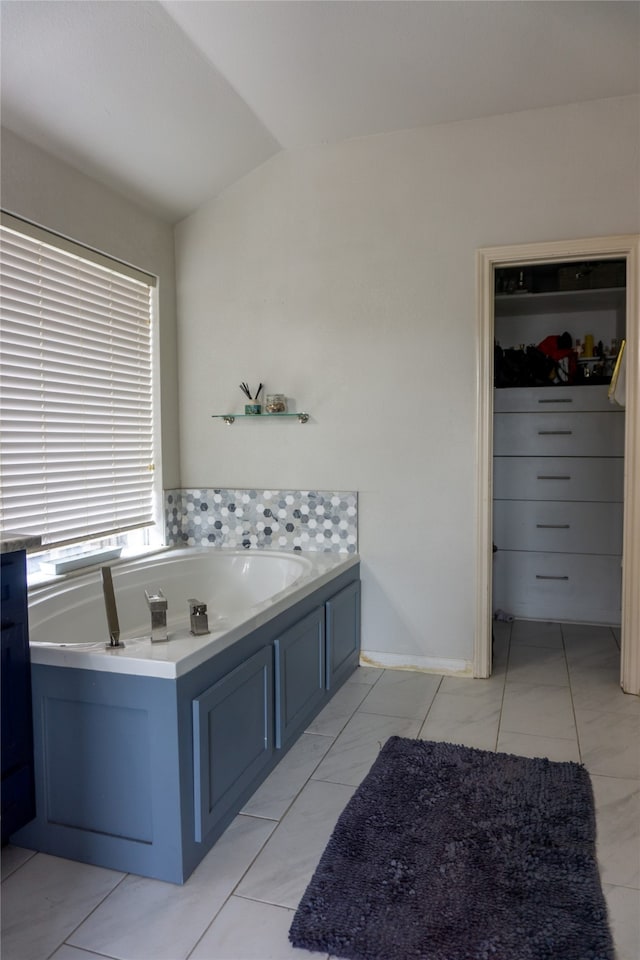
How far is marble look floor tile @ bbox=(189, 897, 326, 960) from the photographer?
152cm

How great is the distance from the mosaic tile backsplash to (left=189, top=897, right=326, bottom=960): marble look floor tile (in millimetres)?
1935

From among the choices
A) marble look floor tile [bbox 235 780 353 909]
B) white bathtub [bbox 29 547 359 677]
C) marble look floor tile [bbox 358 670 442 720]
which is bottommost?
marble look floor tile [bbox 358 670 442 720]

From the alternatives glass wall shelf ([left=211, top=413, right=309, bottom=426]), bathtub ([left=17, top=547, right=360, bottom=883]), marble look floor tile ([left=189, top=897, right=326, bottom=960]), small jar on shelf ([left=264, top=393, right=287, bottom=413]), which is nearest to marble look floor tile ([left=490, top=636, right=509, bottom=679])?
bathtub ([left=17, top=547, right=360, bottom=883])

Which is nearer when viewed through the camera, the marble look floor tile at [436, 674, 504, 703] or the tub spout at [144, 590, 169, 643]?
the tub spout at [144, 590, 169, 643]

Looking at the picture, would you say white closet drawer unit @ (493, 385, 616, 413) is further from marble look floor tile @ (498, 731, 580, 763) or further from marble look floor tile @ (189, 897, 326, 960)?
marble look floor tile @ (189, 897, 326, 960)

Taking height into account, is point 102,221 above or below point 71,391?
above

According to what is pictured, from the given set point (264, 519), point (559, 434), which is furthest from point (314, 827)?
point (559, 434)

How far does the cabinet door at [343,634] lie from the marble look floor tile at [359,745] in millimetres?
282

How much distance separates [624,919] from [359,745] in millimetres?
1108

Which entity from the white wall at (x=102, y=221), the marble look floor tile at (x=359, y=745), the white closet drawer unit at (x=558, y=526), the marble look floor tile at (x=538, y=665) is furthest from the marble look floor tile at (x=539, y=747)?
the white wall at (x=102, y=221)

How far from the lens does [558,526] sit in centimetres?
416

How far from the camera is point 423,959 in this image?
4.88 feet

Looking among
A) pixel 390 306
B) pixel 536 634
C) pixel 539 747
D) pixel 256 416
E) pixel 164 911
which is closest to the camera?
pixel 164 911

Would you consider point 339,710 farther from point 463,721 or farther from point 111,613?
point 111,613
